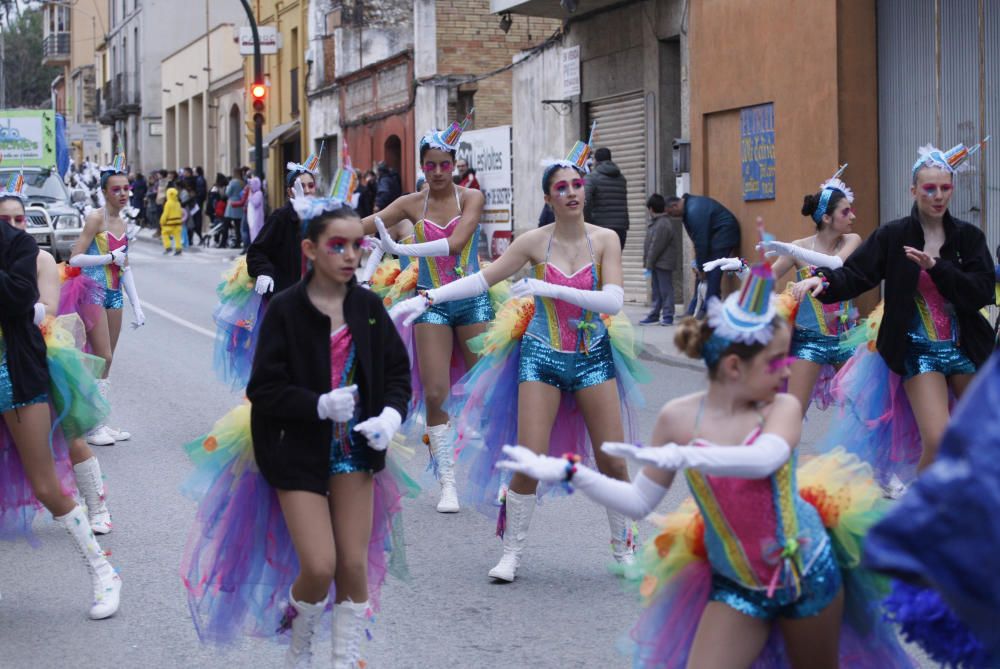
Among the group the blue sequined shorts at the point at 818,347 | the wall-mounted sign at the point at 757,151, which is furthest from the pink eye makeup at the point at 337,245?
the wall-mounted sign at the point at 757,151

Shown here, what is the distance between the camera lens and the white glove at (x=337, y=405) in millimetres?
4707

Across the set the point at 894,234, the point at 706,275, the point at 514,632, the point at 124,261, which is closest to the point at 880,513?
the point at 514,632

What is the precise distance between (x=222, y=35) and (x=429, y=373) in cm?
4822

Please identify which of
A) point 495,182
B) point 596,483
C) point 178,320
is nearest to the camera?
point 596,483

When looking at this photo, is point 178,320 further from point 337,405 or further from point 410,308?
Answer: point 337,405

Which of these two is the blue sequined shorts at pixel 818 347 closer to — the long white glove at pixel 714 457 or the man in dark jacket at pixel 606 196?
the long white glove at pixel 714 457

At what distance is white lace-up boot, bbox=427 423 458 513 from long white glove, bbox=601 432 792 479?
4.75 metres

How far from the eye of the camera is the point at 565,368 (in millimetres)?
6938

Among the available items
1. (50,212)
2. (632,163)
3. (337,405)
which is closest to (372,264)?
(337,405)

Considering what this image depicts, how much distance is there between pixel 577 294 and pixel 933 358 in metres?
1.99

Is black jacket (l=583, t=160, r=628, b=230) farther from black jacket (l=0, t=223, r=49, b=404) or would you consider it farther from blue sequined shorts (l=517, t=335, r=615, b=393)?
black jacket (l=0, t=223, r=49, b=404)

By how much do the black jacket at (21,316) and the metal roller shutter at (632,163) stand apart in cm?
1606

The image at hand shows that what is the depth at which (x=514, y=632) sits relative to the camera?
609 cm

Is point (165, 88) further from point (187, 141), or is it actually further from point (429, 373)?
point (429, 373)
